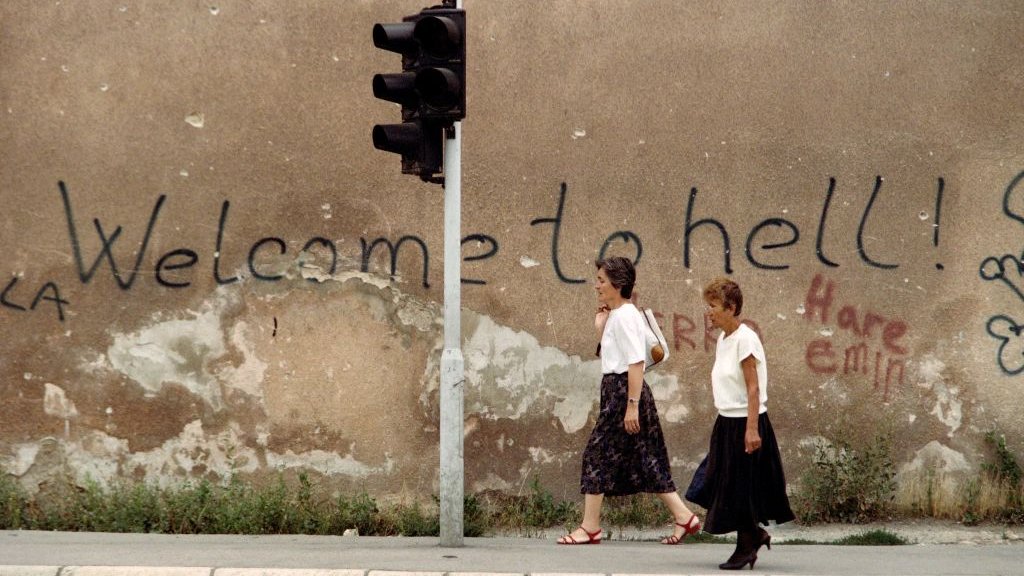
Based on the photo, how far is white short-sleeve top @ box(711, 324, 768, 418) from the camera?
21.1 feet

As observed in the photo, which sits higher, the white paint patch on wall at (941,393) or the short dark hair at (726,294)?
the short dark hair at (726,294)

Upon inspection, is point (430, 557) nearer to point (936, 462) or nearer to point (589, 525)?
point (589, 525)

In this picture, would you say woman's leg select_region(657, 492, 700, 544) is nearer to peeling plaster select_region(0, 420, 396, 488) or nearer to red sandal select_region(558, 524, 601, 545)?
red sandal select_region(558, 524, 601, 545)

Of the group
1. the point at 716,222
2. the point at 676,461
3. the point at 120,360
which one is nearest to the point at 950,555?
the point at 676,461

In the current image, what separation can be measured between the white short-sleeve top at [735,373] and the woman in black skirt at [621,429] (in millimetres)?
708

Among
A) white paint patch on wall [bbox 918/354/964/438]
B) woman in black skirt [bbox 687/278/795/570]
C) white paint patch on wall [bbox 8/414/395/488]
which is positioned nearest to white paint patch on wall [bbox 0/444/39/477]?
white paint patch on wall [bbox 8/414/395/488]

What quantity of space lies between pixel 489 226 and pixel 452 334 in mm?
1612

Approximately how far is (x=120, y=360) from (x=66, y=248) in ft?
2.55

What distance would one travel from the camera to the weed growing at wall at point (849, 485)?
815cm

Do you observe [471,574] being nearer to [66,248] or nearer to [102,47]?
[66,248]

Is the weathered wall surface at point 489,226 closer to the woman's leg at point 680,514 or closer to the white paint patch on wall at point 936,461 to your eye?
the white paint patch on wall at point 936,461

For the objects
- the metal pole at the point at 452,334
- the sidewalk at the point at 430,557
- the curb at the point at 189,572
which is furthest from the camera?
the metal pole at the point at 452,334

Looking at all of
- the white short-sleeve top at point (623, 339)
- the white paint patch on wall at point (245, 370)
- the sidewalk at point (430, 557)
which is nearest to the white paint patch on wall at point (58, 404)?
the sidewalk at point (430, 557)

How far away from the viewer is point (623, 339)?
717 cm
